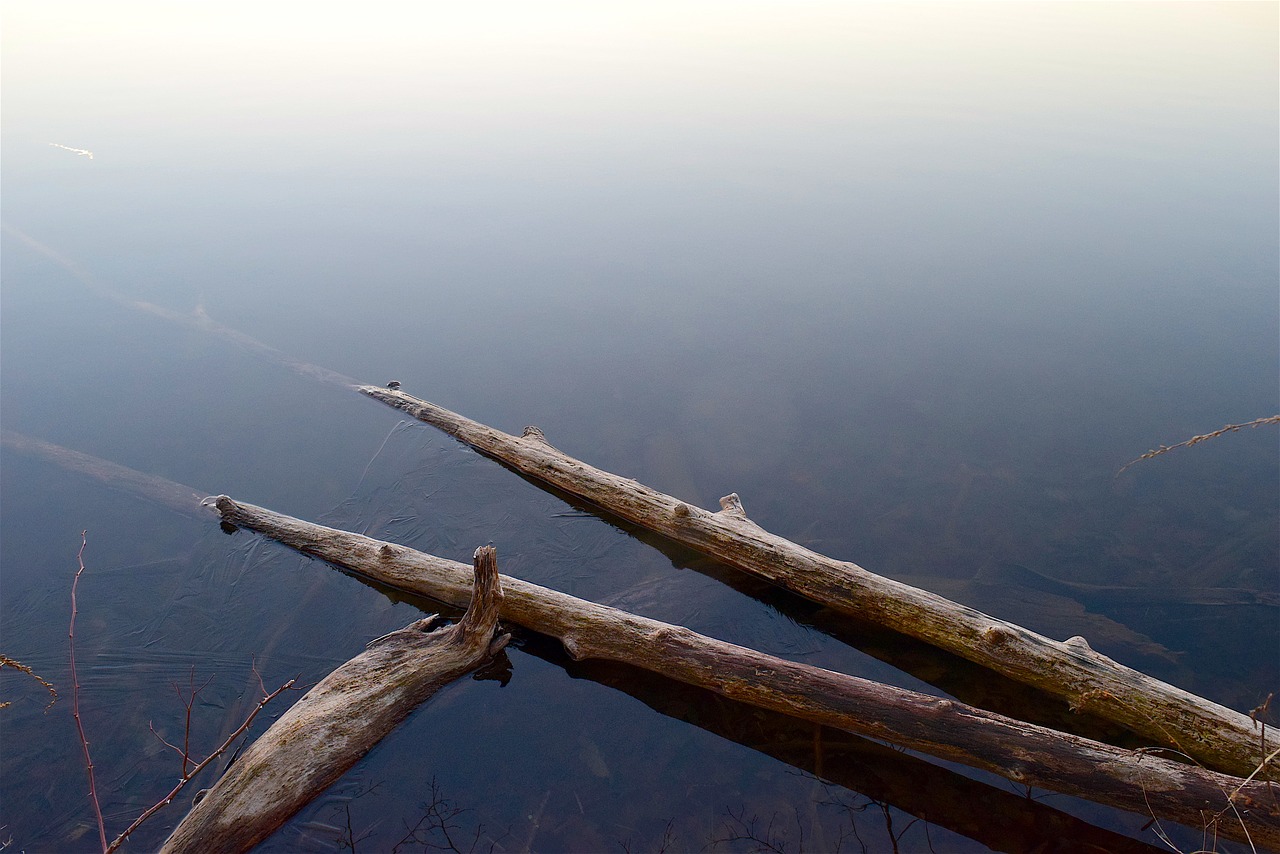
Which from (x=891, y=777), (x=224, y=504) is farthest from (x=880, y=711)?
(x=224, y=504)

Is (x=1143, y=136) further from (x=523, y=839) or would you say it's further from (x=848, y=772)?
(x=523, y=839)

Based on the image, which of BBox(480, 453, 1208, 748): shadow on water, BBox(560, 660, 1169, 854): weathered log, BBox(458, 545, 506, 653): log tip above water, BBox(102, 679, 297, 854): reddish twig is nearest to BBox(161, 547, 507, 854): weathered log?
BBox(458, 545, 506, 653): log tip above water

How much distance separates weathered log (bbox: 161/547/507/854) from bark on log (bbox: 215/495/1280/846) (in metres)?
0.39

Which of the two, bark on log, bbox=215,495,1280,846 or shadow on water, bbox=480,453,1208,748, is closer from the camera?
bark on log, bbox=215,495,1280,846

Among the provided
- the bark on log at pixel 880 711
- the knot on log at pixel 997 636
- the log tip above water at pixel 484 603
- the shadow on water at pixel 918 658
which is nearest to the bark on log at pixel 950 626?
the knot on log at pixel 997 636

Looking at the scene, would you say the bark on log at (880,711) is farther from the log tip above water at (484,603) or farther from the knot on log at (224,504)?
the knot on log at (224,504)

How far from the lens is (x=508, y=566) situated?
615 centimetres

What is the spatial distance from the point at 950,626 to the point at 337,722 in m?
3.79

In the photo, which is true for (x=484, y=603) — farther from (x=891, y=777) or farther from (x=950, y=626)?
(x=950, y=626)

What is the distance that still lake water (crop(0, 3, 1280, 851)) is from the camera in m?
4.80

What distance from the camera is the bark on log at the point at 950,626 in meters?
4.37

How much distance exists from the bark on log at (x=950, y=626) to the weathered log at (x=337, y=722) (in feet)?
5.04

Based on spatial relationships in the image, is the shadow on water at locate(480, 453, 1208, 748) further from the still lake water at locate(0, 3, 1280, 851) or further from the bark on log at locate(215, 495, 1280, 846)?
the bark on log at locate(215, 495, 1280, 846)

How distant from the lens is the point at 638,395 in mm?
8656
